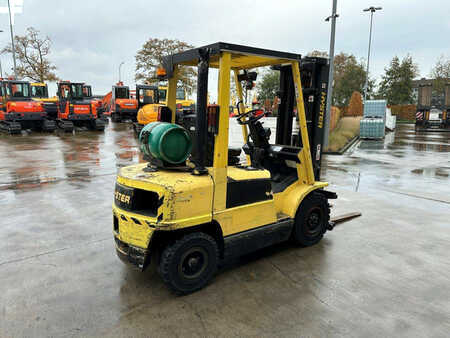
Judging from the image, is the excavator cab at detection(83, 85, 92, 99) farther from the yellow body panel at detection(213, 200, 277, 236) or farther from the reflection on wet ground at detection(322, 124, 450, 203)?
the yellow body panel at detection(213, 200, 277, 236)

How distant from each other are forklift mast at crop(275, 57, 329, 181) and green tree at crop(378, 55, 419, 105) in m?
49.1

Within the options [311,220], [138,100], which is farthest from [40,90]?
[311,220]

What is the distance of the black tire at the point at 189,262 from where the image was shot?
A: 3162 mm

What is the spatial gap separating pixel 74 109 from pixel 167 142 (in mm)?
20424

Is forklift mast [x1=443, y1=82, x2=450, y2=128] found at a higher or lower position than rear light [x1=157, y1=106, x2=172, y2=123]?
higher

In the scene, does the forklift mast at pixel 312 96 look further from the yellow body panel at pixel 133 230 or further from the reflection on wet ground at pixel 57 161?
the reflection on wet ground at pixel 57 161

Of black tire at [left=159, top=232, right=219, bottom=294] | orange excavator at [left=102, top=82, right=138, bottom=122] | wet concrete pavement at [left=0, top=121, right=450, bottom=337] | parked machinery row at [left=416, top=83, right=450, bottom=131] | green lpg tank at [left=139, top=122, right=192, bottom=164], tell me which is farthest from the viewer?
parked machinery row at [left=416, top=83, right=450, bottom=131]

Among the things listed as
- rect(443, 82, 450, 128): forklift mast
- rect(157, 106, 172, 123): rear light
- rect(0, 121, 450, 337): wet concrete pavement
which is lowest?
rect(0, 121, 450, 337): wet concrete pavement

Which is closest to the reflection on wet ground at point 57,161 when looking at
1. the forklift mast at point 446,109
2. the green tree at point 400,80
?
the forklift mast at point 446,109

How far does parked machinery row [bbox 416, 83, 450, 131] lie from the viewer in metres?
28.7

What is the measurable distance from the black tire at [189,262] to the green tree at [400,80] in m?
51.3

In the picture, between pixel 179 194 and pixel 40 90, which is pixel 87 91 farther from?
pixel 179 194

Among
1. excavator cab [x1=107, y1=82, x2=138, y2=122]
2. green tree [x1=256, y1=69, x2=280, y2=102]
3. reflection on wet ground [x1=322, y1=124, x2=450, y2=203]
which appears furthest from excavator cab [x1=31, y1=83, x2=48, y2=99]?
green tree [x1=256, y1=69, x2=280, y2=102]

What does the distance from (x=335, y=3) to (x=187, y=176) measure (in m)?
12.5
